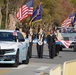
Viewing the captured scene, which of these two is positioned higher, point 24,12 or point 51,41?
point 24,12

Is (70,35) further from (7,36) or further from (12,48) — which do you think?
(12,48)

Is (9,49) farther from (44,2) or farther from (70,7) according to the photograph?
(70,7)

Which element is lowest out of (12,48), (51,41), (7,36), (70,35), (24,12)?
(12,48)

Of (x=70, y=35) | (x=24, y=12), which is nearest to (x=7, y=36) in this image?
(x=24, y=12)

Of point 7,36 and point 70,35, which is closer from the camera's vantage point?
point 7,36

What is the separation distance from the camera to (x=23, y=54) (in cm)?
1950

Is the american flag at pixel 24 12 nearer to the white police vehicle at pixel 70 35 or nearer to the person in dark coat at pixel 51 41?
the white police vehicle at pixel 70 35

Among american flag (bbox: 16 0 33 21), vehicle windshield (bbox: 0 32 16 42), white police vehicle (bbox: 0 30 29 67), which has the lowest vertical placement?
white police vehicle (bbox: 0 30 29 67)

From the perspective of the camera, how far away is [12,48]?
17938 mm

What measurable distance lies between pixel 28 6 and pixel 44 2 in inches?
1590

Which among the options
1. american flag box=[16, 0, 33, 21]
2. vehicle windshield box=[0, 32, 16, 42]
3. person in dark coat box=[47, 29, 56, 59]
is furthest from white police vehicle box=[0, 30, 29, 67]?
american flag box=[16, 0, 33, 21]

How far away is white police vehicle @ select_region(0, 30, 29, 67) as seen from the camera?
59.0 feet

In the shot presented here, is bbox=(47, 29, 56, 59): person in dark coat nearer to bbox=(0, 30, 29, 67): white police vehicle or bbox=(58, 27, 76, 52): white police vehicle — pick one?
bbox=(0, 30, 29, 67): white police vehicle

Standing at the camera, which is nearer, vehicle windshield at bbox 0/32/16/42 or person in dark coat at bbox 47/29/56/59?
vehicle windshield at bbox 0/32/16/42
